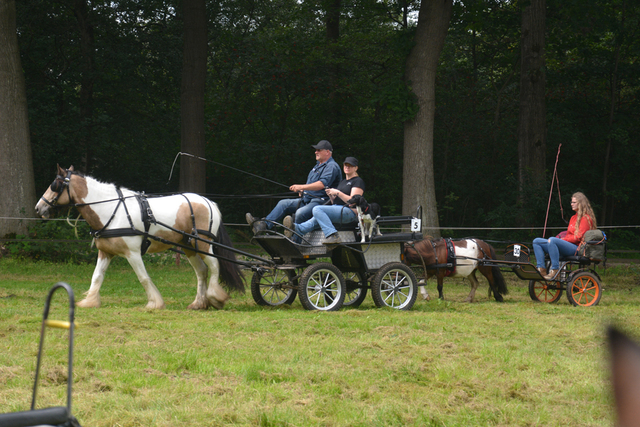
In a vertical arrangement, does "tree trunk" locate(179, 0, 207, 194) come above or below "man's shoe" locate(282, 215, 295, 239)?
above

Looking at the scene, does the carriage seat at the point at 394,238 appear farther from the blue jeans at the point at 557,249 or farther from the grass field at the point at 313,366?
the blue jeans at the point at 557,249

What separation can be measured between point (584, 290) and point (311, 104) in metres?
13.3

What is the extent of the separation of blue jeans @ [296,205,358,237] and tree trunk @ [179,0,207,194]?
850cm

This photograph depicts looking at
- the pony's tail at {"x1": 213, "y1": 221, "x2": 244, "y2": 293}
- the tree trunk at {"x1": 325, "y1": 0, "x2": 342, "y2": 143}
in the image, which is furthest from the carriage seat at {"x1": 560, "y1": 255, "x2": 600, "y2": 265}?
the tree trunk at {"x1": 325, "y1": 0, "x2": 342, "y2": 143}

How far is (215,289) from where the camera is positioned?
30.9 feet

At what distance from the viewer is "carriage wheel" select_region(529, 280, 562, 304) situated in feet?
36.1

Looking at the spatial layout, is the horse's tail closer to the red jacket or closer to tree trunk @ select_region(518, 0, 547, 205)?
the red jacket

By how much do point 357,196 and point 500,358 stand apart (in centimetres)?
379

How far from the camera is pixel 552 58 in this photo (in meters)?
24.4

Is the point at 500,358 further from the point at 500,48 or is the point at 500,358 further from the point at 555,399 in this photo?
the point at 500,48

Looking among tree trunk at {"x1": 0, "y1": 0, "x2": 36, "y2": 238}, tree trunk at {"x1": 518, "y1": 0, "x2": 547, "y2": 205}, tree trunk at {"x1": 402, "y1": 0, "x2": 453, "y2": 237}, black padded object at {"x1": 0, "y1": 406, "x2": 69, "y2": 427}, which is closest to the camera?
black padded object at {"x1": 0, "y1": 406, "x2": 69, "y2": 427}

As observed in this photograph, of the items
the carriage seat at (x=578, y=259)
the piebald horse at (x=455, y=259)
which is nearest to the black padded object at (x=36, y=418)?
the piebald horse at (x=455, y=259)

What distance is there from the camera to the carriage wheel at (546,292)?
10992 mm

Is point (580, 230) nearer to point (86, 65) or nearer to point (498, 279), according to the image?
point (498, 279)
